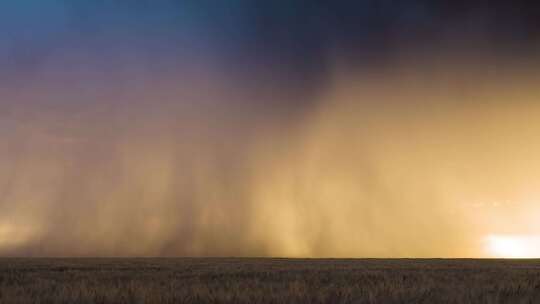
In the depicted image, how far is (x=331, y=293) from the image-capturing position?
41.9ft

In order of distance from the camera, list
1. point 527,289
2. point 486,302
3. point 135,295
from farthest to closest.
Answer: point 527,289 → point 135,295 → point 486,302

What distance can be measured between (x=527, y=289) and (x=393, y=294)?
431 cm

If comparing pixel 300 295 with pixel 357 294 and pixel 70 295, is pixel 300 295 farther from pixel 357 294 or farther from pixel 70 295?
pixel 70 295

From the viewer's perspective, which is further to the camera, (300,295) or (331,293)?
(331,293)

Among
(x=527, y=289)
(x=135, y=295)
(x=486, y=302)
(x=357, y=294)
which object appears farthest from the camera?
(x=527, y=289)

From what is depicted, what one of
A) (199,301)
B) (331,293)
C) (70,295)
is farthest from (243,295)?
(70,295)

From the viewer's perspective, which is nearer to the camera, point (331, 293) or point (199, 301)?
point (199, 301)

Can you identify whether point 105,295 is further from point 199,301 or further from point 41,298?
point 199,301

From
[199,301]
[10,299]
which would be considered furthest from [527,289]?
[10,299]

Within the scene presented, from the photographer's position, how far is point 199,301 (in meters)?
11.5

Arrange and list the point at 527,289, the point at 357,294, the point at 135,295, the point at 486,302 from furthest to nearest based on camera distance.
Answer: the point at 527,289
the point at 357,294
the point at 135,295
the point at 486,302

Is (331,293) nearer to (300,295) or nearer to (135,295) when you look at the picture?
(300,295)

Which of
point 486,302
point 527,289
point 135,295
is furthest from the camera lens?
point 527,289

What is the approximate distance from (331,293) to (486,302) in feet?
10.4
